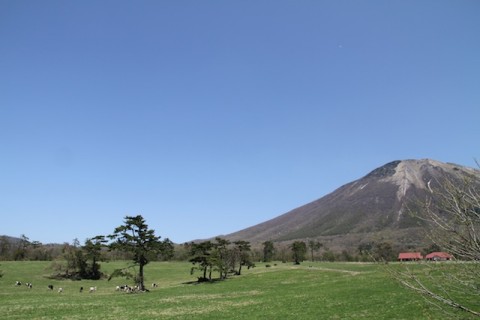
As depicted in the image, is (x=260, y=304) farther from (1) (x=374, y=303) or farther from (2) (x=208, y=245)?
(2) (x=208, y=245)

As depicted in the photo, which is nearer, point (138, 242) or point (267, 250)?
point (138, 242)

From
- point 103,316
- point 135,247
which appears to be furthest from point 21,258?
point 103,316

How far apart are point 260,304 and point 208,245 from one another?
152ft

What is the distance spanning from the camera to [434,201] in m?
10.7

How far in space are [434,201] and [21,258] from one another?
16219cm

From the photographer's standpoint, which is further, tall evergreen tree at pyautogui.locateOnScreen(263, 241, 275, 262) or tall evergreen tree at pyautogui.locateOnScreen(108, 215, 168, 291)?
tall evergreen tree at pyautogui.locateOnScreen(263, 241, 275, 262)

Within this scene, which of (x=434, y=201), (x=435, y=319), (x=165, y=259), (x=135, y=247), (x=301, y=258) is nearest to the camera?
(x=434, y=201)

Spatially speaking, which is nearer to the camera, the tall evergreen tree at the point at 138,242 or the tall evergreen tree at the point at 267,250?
the tall evergreen tree at the point at 138,242

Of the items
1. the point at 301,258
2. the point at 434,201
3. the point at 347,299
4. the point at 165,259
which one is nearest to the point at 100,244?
the point at 165,259

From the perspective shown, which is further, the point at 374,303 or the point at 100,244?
the point at 100,244

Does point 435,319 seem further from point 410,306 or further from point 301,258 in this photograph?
point 301,258

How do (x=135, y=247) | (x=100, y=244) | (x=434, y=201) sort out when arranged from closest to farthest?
(x=434, y=201)
(x=135, y=247)
(x=100, y=244)

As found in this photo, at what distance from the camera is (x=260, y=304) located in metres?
35.4

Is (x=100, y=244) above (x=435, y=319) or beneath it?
above
